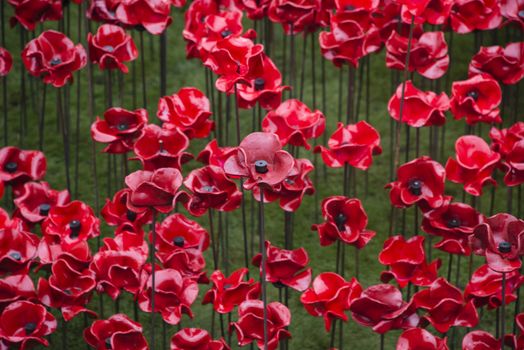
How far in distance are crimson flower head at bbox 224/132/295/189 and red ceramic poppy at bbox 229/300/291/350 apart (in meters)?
0.24

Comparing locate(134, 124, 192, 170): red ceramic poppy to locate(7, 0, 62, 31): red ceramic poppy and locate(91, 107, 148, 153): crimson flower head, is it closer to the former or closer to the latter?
locate(91, 107, 148, 153): crimson flower head

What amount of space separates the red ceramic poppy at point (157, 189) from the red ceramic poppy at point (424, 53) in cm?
57

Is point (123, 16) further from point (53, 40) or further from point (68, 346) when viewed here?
point (68, 346)

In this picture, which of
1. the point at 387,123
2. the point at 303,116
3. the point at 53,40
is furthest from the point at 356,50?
the point at 387,123

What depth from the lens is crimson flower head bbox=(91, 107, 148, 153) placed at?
148 centimetres

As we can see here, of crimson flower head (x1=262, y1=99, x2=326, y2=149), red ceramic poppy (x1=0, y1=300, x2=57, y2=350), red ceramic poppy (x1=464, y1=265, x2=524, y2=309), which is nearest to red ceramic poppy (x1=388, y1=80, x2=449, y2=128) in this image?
crimson flower head (x1=262, y1=99, x2=326, y2=149)

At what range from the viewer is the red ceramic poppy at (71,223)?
1.43 meters

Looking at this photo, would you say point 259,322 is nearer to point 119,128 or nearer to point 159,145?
point 159,145

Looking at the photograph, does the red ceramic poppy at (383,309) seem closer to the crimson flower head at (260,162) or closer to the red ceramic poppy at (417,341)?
the red ceramic poppy at (417,341)

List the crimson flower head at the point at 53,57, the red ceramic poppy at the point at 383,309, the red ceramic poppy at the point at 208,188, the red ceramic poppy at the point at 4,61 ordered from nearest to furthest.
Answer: the red ceramic poppy at the point at 383,309 → the red ceramic poppy at the point at 208,188 → the crimson flower head at the point at 53,57 → the red ceramic poppy at the point at 4,61

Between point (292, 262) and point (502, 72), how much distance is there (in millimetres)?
545

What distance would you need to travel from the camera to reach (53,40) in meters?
1.62

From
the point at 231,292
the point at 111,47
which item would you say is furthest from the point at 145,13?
the point at 231,292

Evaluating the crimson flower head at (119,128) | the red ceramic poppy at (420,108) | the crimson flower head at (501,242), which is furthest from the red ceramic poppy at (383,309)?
the crimson flower head at (119,128)
